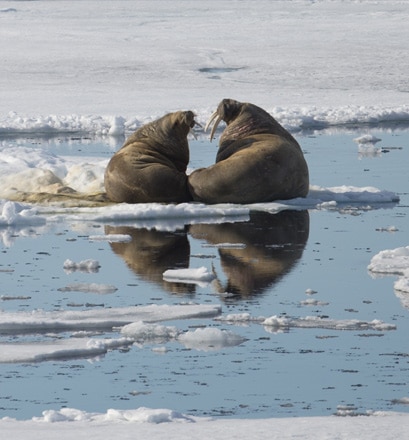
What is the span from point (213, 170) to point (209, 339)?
4418mm

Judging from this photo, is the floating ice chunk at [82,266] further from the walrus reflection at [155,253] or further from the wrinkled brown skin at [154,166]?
the wrinkled brown skin at [154,166]

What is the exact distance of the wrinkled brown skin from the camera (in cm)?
1022

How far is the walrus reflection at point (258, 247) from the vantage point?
7.27 meters

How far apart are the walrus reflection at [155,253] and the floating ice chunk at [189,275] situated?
6 centimetres

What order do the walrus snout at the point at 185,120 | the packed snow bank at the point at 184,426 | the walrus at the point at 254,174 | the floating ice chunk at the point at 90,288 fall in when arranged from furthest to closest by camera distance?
the walrus snout at the point at 185,120 → the walrus at the point at 254,174 → the floating ice chunk at the point at 90,288 → the packed snow bank at the point at 184,426

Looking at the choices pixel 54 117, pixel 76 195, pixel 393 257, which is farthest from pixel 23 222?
pixel 54 117

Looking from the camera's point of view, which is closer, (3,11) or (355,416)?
(355,416)

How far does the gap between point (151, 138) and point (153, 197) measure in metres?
0.73

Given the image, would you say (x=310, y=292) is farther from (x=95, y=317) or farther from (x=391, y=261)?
(x=95, y=317)

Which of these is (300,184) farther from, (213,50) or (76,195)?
(213,50)

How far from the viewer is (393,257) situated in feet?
25.7

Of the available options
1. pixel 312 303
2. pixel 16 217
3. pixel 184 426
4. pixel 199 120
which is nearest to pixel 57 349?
pixel 184 426

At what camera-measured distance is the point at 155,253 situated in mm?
8234

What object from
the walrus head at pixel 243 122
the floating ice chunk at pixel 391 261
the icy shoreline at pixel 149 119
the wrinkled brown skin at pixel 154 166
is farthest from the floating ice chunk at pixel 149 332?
the icy shoreline at pixel 149 119
